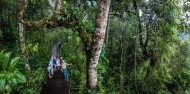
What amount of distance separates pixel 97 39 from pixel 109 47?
7901 mm

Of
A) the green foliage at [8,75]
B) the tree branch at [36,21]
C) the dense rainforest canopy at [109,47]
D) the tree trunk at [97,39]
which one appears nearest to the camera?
the green foliage at [8,75]

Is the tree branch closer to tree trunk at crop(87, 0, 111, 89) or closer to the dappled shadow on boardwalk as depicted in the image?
tree trunk at crop(87, 0, 111, 89)

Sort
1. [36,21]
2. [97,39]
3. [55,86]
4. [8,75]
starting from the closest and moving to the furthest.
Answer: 1. [8,75]
2. [97,39]
3. [36,21]
4. [55,86]

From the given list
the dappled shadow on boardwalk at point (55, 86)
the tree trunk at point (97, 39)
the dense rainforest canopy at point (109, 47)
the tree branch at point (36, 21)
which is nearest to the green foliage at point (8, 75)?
the dense rainforest canopy at point (109, 47)

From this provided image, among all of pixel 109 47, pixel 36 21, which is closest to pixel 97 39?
pixel 36 21

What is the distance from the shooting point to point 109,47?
49.8 feet

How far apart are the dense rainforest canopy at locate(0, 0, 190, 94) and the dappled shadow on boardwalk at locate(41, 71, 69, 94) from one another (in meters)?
0.35

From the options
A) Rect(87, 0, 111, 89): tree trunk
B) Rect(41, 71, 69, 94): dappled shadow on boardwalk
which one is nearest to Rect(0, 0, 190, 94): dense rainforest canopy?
Rect(87, 0, 111, 89): tree trunk

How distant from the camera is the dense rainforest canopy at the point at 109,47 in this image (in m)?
7.46

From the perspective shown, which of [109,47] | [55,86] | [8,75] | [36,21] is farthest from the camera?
[109,47]

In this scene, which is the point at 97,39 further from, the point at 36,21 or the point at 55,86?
the point at 55,86

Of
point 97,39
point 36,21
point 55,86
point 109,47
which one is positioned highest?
Result: point 36,21

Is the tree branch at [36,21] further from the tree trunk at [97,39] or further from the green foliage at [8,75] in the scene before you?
the green foliage at [8,75]

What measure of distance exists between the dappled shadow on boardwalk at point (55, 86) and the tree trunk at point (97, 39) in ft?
6.42
